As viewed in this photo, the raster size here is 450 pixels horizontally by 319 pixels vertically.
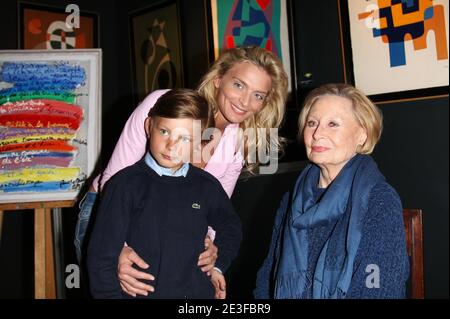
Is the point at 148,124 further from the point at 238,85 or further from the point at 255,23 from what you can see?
the point at 255,23

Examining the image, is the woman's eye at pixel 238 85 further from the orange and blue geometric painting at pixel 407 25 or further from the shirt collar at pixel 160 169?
the orange and blue geometric painting at pixel 407 25

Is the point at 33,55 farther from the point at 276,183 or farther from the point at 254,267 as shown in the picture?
the point at 254,267

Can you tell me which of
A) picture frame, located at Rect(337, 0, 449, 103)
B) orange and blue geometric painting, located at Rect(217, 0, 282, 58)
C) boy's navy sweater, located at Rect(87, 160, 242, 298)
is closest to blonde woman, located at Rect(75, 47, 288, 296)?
boy's navy sweater, located at Rect(87, 160, 242, 298)

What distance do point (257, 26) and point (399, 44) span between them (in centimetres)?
98

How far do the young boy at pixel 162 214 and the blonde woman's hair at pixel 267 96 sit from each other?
41cm

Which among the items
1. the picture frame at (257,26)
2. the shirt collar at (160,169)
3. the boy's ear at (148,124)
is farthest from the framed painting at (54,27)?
the shirt collar at (160,169)

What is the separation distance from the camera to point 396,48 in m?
2.12

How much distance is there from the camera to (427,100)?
2.04m

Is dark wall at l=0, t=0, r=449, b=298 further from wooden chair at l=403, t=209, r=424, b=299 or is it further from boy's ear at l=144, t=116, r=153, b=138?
boy's ear at l=144, t=116, r=153, b=138

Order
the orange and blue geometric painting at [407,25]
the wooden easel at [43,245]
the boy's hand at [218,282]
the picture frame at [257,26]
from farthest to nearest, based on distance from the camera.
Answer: the picture frame at [257,26] → the wooden easel at [43,245] → the orange and blue geometric painting at [407,25] → the boy's hand at [218,282]

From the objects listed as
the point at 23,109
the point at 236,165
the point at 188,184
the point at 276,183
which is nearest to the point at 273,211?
the point at 276,183

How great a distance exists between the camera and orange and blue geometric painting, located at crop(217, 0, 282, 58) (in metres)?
2.71

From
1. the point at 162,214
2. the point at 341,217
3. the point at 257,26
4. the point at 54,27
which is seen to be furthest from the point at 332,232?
the point at 54,27

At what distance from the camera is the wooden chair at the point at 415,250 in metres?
1.51
